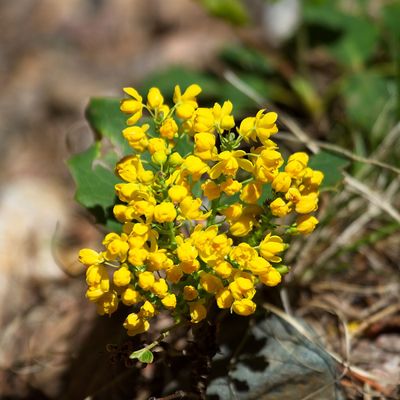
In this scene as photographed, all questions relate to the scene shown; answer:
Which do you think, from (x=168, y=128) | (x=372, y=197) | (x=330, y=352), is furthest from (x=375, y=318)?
(x=168, y=128)

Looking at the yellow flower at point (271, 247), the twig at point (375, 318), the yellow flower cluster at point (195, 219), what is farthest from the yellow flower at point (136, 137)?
the twig at point (375, 318)

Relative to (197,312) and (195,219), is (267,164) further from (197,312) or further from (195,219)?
(197,312)

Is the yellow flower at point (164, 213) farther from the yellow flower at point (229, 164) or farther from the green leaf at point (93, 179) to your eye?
the green leaf at point (93, 179)

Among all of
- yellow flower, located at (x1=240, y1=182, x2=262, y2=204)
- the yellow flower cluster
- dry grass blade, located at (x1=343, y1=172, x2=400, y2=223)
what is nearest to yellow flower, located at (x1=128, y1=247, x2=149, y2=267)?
the yellow flower cluster

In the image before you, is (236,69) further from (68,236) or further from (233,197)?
(233,197)

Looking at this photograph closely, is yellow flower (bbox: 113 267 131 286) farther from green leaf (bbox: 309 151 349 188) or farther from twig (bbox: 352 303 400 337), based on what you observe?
twig (bbox: 352 303 400 337)

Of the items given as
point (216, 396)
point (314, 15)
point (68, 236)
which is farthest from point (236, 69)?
point (216, 396)

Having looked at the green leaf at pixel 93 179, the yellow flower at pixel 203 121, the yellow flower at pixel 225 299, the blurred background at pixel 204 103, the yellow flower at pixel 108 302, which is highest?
the yellow flower at pixel 203 121
